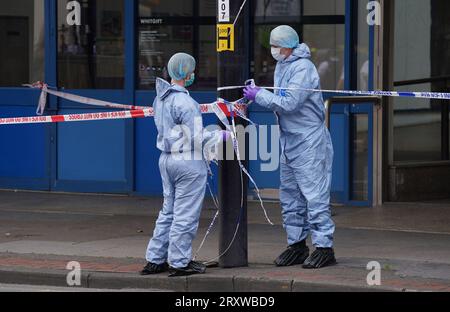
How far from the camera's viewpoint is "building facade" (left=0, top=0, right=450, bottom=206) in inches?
514

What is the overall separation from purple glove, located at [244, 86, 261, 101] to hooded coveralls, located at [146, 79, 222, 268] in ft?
1.30

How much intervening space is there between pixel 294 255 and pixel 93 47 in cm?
600

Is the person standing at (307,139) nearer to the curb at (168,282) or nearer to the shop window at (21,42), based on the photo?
the curb at (168,282)

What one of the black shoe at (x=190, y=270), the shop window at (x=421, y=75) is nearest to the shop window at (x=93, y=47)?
the shop window at (x=421, y=75)

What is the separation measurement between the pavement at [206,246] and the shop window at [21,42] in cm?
169

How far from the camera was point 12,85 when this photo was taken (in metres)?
14.9

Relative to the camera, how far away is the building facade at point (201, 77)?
13062mm

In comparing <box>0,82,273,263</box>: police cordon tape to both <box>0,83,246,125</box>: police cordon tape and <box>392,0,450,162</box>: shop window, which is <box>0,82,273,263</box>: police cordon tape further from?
<box>392,0,450,162</box>: shop window

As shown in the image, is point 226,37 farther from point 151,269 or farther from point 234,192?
point 151,269

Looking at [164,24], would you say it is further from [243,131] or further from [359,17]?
[243,131]

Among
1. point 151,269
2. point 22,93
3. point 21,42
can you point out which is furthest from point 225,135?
point 21,42

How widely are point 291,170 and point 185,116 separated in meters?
1.10

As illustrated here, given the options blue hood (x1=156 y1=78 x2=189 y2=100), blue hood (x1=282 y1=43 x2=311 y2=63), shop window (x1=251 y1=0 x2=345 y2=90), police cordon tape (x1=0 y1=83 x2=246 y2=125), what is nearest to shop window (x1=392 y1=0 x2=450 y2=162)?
shop window (x1=251 y1=0 x2=345 y2=90)
